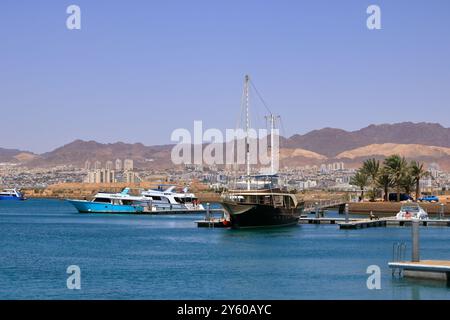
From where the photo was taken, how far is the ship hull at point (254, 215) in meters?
85.4

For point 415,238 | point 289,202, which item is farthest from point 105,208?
point 415,238

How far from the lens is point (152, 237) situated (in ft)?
262

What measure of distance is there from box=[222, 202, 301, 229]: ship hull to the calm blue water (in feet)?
6.35

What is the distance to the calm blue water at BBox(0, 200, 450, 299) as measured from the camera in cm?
4253

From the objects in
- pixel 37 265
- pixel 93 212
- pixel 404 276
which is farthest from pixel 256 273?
pixel 93 212

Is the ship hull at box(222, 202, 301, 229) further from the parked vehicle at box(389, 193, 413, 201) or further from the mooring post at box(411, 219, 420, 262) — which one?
the parked vehicle at box(389, 193, 413, 201)

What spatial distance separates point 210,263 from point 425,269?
52.2 feet

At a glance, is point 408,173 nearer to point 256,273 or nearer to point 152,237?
point 152,237

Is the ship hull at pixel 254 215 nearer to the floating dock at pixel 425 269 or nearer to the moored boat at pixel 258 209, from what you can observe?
the moored boat at pixel 258 209

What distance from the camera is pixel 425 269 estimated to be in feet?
144

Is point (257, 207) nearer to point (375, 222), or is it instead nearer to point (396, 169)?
point (375, 222)

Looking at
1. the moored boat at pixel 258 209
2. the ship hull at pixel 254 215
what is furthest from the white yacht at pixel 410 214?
the ship hull at pixel 254 215

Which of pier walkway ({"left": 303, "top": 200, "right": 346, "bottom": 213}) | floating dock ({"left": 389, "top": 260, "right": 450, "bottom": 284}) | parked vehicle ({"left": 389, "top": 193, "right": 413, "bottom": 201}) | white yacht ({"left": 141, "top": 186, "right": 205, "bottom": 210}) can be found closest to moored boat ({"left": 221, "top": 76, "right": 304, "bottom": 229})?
pier walkway ({"left": 303, "top": 200, "right": 346, "bottom": 213})

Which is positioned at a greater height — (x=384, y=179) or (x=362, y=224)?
(x=384, y=179)
